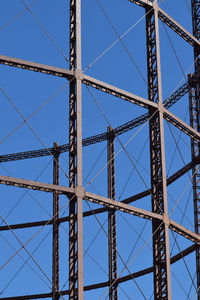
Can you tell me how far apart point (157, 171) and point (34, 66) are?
20.7ft

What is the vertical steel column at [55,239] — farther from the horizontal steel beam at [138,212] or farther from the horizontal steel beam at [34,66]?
the horizontal steel beam at [34,66]

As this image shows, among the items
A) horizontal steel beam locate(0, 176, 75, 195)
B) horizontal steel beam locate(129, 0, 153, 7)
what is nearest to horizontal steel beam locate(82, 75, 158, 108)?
horizontal steel beam locate(0, 176, 75, 195)

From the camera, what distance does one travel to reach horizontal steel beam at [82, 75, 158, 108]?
95.6 feet

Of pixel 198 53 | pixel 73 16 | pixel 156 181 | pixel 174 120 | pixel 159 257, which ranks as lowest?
pixel 159 257

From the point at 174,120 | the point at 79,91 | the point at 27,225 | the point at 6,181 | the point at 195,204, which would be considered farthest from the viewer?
→ the point at 27,225

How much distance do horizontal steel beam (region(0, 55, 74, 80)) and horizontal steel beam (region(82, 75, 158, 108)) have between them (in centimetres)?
72

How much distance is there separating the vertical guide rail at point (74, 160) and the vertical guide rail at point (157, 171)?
4.01m

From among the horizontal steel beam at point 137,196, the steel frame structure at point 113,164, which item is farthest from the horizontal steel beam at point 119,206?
the horizontal steel beam at point 137,196

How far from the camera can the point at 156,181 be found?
31156 mm

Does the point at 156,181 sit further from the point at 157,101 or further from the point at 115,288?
the point at 115,288

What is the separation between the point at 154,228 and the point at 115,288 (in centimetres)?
686

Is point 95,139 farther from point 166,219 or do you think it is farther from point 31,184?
point 31,184

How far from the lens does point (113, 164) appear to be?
39438mm

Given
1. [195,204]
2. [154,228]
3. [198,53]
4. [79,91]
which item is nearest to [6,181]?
[79,91]
